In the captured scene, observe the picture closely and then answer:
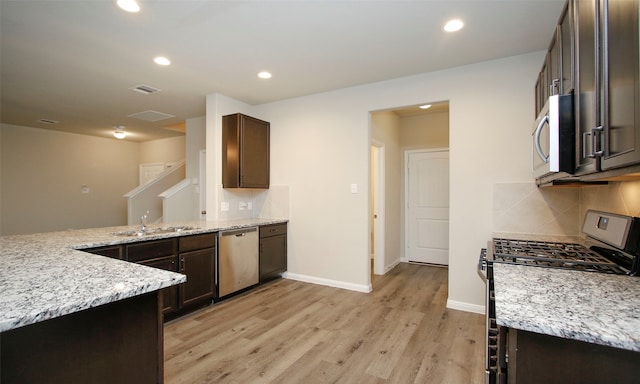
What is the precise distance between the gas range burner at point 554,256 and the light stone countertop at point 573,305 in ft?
0.44

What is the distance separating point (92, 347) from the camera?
3.71 feet

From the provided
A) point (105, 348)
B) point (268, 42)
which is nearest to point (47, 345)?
point (105, 348)

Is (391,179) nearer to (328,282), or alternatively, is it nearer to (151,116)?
(328,282)

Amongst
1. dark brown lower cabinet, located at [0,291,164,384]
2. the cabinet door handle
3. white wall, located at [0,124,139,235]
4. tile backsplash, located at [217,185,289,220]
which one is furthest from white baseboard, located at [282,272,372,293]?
white wall, located at [0,124,139,235]

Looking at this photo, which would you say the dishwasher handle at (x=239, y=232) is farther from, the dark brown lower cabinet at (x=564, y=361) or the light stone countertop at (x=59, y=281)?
the dark brown lower cabinet at (x=564, y=361)

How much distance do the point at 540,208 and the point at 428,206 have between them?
243 centimetres

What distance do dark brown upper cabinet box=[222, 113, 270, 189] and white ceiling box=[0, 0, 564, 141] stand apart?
0.42 meters

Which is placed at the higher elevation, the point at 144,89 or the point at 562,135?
the point at 144,89

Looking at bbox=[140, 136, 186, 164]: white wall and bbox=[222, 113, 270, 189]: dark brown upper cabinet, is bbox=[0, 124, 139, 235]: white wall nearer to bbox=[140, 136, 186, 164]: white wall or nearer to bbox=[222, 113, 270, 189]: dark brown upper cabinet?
bbox=[140, 136, 186, 164]: white wall

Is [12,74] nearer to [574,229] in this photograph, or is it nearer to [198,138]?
[198,138]

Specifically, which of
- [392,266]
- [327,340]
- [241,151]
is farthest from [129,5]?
[392,266]

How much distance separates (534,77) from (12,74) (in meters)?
5.52

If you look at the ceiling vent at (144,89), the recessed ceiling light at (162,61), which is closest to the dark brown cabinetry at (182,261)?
the recessed ceiling light at (162,61)

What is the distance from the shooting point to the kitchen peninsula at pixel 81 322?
968 mm
